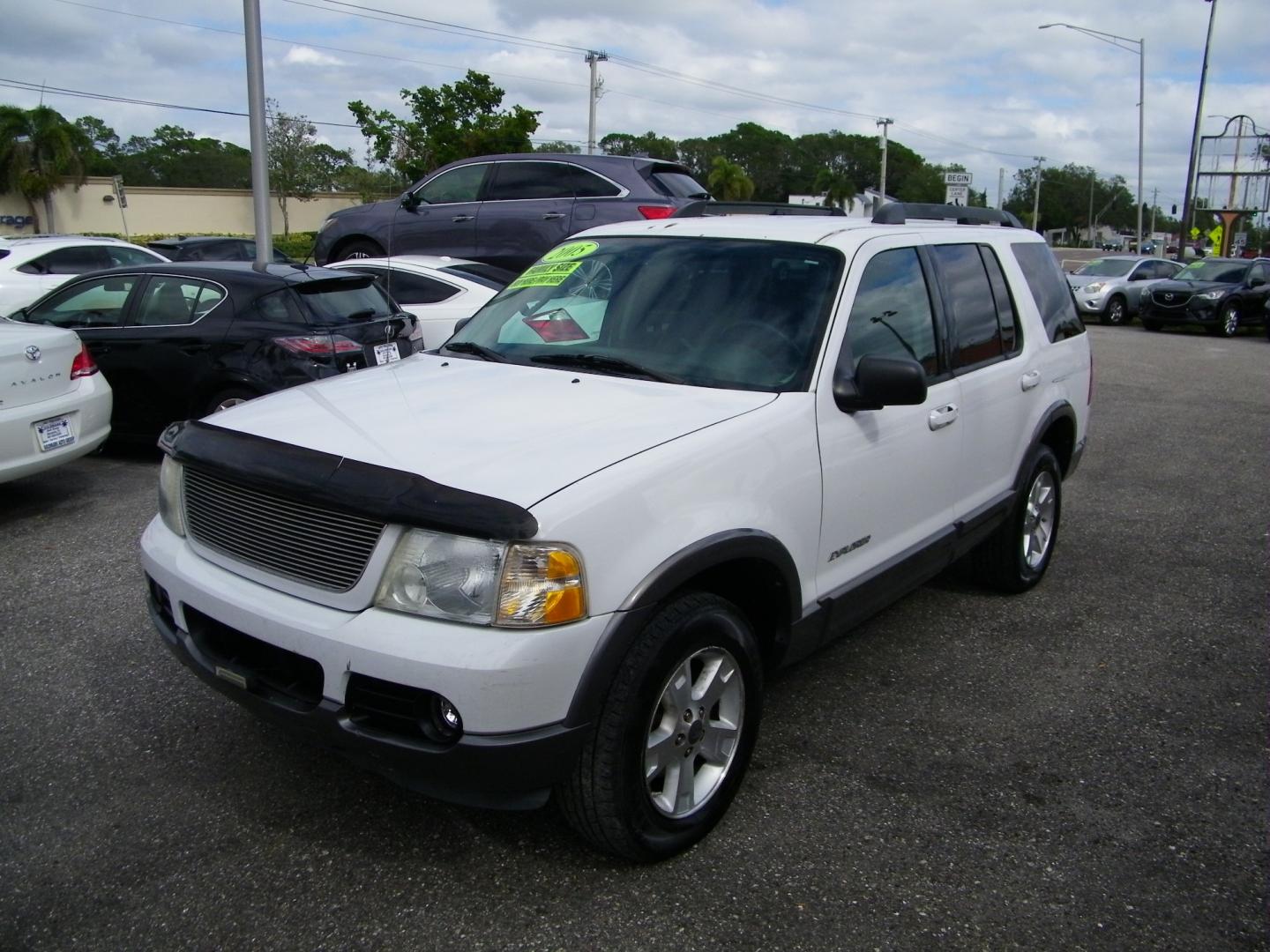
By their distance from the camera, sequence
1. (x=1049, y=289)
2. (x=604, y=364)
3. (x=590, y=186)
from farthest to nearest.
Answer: (x=590, y=186) → (x=1049, y=289) → (x=604, y=364)

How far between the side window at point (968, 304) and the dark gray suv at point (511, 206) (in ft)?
17.8

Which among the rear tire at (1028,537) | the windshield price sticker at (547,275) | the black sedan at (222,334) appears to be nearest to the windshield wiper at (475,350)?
the windshield price sticker at (547,275)

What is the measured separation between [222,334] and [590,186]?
14.5ft

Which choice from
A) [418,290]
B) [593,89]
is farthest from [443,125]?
[418,290]

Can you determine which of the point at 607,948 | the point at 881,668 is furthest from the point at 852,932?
the point at 881,668

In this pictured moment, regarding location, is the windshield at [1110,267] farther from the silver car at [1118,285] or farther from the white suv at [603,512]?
the white suv at [603,512]

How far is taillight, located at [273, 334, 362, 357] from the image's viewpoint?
7246 mm

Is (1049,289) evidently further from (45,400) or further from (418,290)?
(418,290)

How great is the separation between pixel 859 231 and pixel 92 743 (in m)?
3.33

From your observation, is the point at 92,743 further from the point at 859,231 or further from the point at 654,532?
the point at 859,231

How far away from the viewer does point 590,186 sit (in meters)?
10.5

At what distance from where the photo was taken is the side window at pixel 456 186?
447 inches

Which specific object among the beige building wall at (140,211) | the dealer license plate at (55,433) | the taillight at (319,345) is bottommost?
the dealer license plate at (55,433)

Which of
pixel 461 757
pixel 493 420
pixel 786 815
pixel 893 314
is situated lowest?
pixel 786 815
